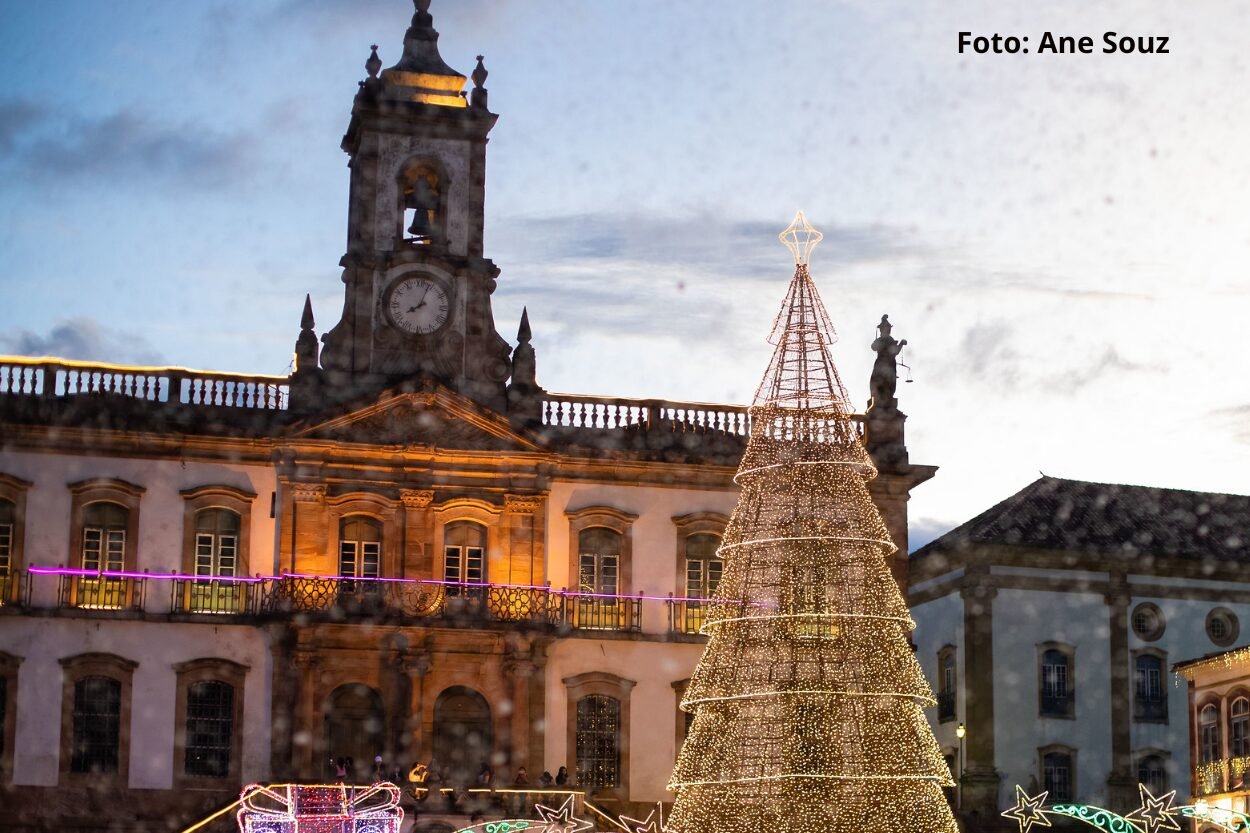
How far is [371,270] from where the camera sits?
4375 centimetres

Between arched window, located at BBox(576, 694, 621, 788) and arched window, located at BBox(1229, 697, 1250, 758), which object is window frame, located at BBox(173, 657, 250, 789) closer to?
arched window, located at BBox(576, 694, 621, 788)

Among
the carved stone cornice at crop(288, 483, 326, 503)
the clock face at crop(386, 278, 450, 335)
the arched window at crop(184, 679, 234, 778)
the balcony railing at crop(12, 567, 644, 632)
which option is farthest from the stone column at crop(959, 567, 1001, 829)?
the arched window at crop(184, 679, 234, 778)

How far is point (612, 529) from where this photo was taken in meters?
44.1

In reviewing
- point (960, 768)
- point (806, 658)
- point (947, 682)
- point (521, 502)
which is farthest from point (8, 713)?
point (947, 682)

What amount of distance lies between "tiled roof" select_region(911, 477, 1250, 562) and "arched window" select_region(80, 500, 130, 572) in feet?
59.0

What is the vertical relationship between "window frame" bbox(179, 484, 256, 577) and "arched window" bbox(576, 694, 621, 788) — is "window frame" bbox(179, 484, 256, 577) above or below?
above

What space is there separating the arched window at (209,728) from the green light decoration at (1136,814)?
46.4ft

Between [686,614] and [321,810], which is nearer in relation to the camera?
[321,810]

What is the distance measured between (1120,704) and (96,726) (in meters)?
22.0

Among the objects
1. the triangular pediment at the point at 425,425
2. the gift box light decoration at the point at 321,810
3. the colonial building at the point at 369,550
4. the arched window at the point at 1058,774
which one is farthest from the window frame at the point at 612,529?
the arched window at the point at 1058,774

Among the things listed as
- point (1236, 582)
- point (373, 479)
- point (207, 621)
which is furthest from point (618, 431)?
point (1236, 582)

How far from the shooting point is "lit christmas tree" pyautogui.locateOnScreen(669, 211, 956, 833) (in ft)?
104

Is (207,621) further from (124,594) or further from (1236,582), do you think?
(1236,582)

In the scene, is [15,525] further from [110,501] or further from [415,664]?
[415,664]
